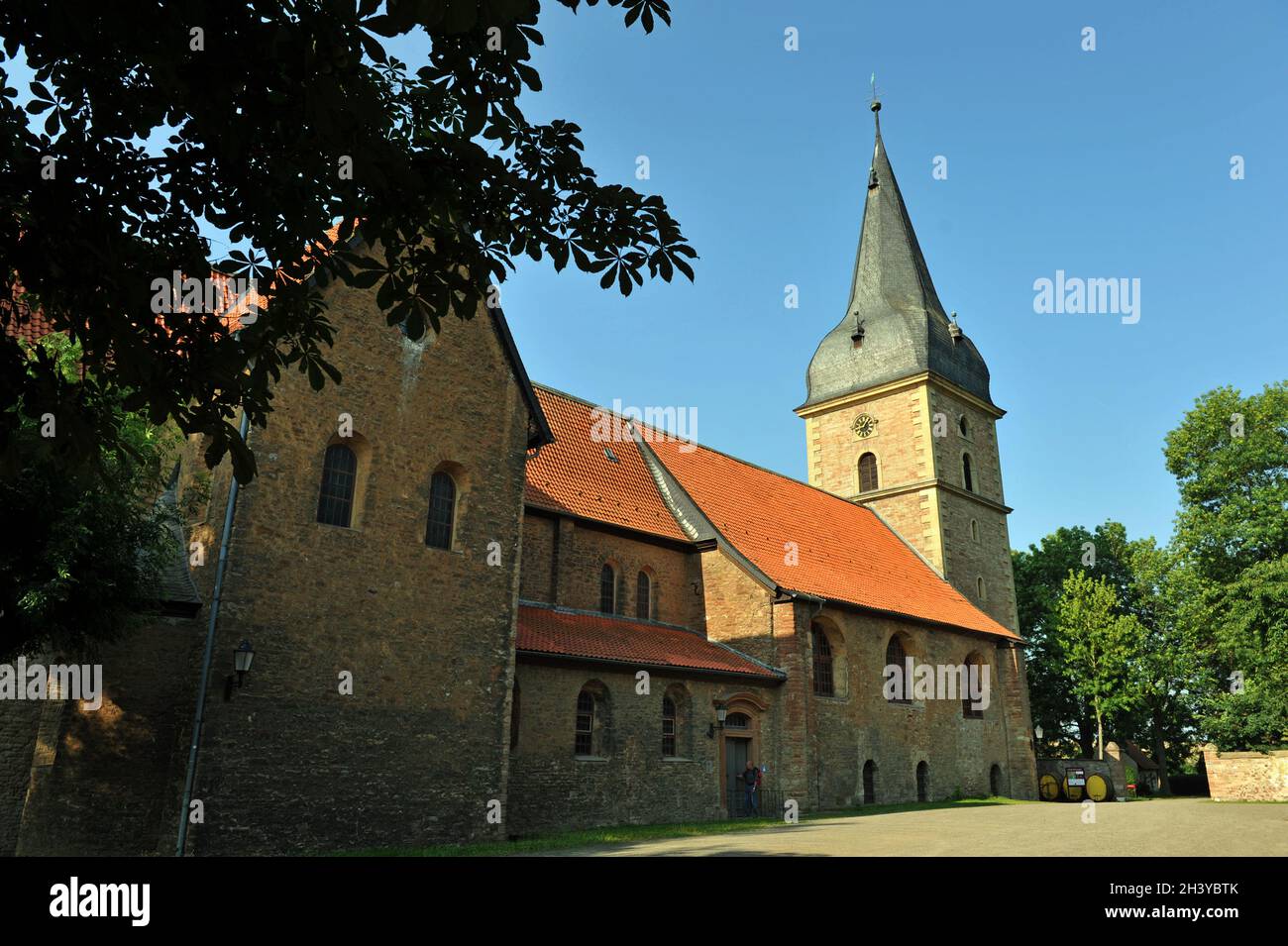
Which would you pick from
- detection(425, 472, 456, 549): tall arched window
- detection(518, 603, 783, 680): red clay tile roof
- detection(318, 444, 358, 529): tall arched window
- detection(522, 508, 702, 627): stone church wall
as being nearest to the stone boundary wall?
detection(518, 603, 783, 680): red clay tile roof

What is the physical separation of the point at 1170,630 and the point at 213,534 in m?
43.6

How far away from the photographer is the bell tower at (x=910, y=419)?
35.3m

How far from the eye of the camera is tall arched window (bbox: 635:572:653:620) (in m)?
23.1

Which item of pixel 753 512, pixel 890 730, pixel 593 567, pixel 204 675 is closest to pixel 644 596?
pixel 593 567

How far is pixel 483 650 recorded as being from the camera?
16.1 m

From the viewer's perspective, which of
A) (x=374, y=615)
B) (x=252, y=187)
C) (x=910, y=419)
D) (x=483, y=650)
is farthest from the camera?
(x=910, y=419)

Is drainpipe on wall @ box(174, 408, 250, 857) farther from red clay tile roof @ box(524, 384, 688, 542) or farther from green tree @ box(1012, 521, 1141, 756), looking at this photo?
green tree @ box(1012, 521, 1141, 756)

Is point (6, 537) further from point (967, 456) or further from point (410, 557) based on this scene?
point (967, 456)

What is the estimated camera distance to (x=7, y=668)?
12.9m

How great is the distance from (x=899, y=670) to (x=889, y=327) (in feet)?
Answer: 51.8

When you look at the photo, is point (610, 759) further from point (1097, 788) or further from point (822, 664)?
point (1097, 788)

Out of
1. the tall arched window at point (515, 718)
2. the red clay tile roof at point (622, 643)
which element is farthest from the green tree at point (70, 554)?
the red clay tile roof at point (622, 643)

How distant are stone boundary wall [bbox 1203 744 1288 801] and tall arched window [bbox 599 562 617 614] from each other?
22369 mm
